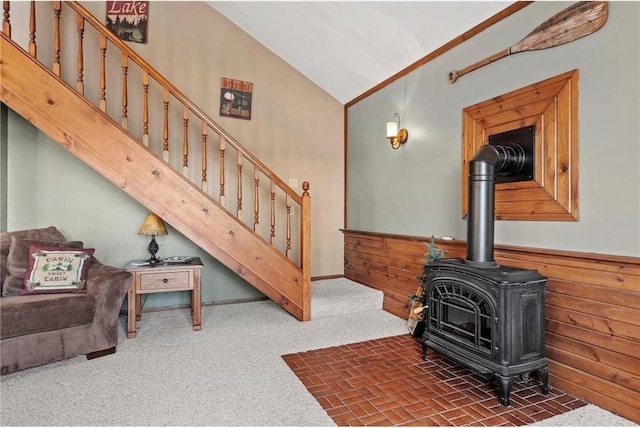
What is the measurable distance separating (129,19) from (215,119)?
4.59 ft

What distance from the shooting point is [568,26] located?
7.69ft

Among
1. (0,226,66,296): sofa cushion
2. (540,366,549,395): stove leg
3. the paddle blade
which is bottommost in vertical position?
(540,366,549,395): stove leg

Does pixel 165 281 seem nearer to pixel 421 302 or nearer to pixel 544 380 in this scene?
pixel 421 302

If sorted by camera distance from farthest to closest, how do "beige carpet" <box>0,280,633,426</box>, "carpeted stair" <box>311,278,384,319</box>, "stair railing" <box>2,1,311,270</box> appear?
"carpeted stair" <box>311,278,384,319</box> < "stair railing" <box>2,1,311,270</box> < "beige carpet" <box>0,280,633,426</box>

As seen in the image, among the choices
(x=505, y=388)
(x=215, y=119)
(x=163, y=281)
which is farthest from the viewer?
(x=215, y=119)

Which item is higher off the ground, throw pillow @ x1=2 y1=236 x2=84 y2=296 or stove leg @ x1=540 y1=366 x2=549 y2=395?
throw pillow @ x1=2 y1=236 x2=84 y2=296

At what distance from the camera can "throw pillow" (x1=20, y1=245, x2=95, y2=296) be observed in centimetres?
283

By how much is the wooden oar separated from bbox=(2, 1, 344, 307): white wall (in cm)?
282

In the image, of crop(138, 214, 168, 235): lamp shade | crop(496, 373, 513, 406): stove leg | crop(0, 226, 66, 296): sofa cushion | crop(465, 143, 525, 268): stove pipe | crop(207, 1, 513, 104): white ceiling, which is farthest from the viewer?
crop(138, 214, 168, 235): lamp shade

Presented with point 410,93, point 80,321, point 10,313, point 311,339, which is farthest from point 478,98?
point 10,313

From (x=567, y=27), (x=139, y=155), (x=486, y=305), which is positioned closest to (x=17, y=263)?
(x=139, y=155)

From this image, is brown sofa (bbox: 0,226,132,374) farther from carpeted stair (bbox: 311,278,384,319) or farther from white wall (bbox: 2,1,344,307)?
carpeted stair (bbox: 311,278,384,319)

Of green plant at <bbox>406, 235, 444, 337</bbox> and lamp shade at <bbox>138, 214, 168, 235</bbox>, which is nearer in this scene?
green plant at <bbox>406, 235, 444, 337</bbox>

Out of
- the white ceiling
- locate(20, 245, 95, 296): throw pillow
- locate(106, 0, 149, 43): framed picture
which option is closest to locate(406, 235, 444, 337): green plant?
the white ceiling
